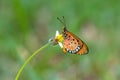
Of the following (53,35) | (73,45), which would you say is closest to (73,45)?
(73,45)

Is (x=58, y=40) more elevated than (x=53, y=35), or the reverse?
(x=58, y=40)

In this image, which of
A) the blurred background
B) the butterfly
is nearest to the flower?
the butterfly

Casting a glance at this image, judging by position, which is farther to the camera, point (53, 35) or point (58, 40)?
point (53, 35)

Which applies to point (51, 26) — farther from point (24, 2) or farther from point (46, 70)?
point (46, 70)

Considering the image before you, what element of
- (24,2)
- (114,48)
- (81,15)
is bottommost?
(114,48)

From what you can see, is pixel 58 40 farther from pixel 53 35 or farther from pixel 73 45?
pixel 53 35

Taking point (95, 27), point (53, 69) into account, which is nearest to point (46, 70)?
point (53, 69)

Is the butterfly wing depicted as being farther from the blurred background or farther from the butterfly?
the blurred background
